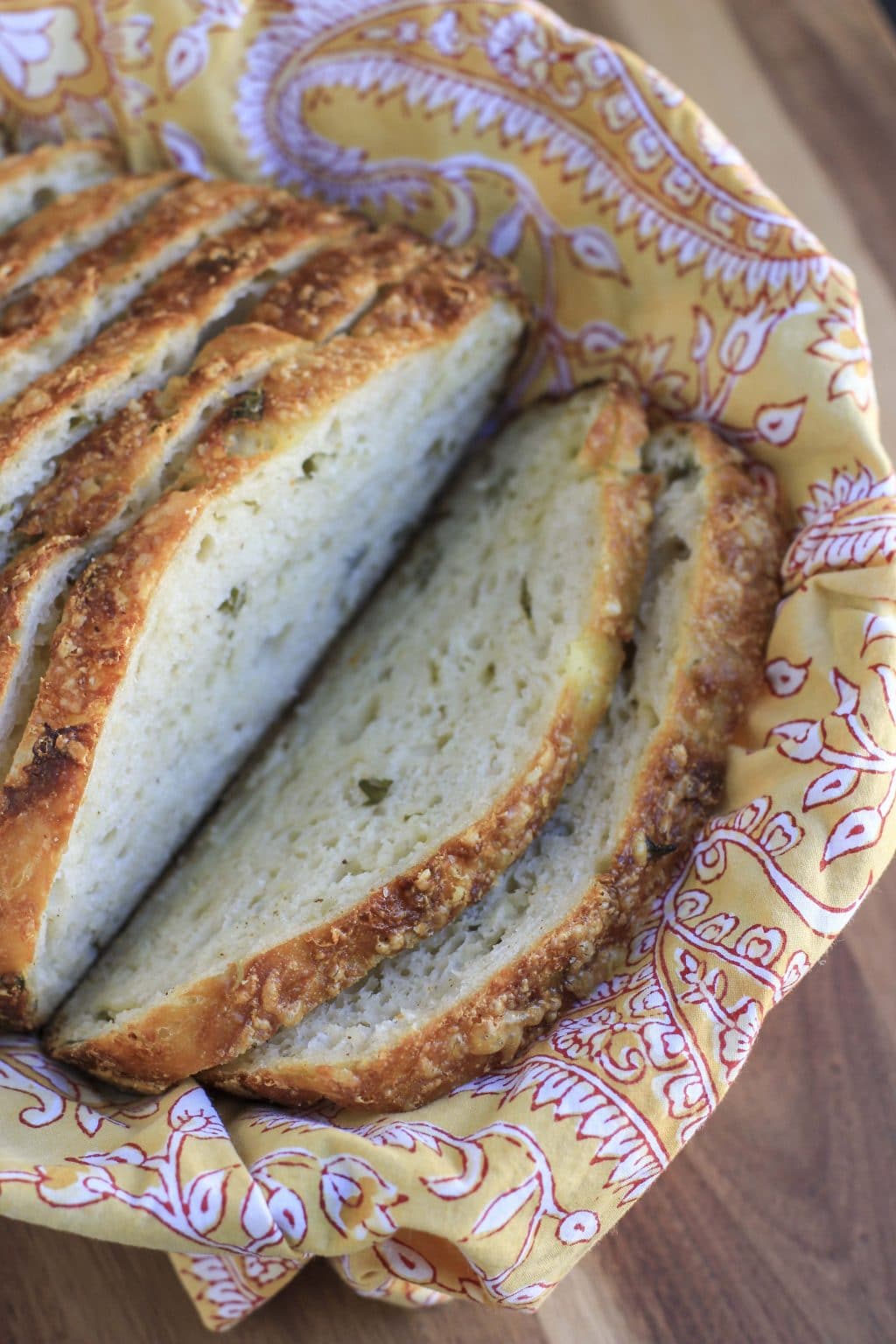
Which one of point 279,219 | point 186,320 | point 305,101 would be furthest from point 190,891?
point 305,101

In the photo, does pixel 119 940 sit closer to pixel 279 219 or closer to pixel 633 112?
pixel 279 219

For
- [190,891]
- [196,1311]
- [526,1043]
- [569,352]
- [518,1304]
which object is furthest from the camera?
[569,352]

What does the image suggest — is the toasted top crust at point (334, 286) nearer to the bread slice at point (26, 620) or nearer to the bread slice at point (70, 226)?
the bread slice at point (70, 226)

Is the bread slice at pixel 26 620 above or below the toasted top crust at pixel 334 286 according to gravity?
below

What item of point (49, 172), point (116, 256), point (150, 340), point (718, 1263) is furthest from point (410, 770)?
point (49, 172)

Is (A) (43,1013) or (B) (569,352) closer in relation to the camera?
(A) (43,1013)

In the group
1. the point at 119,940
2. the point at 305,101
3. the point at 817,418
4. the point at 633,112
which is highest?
the point at 305,101

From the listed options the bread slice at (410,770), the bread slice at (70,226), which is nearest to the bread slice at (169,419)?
the bread slice at (70,226)
